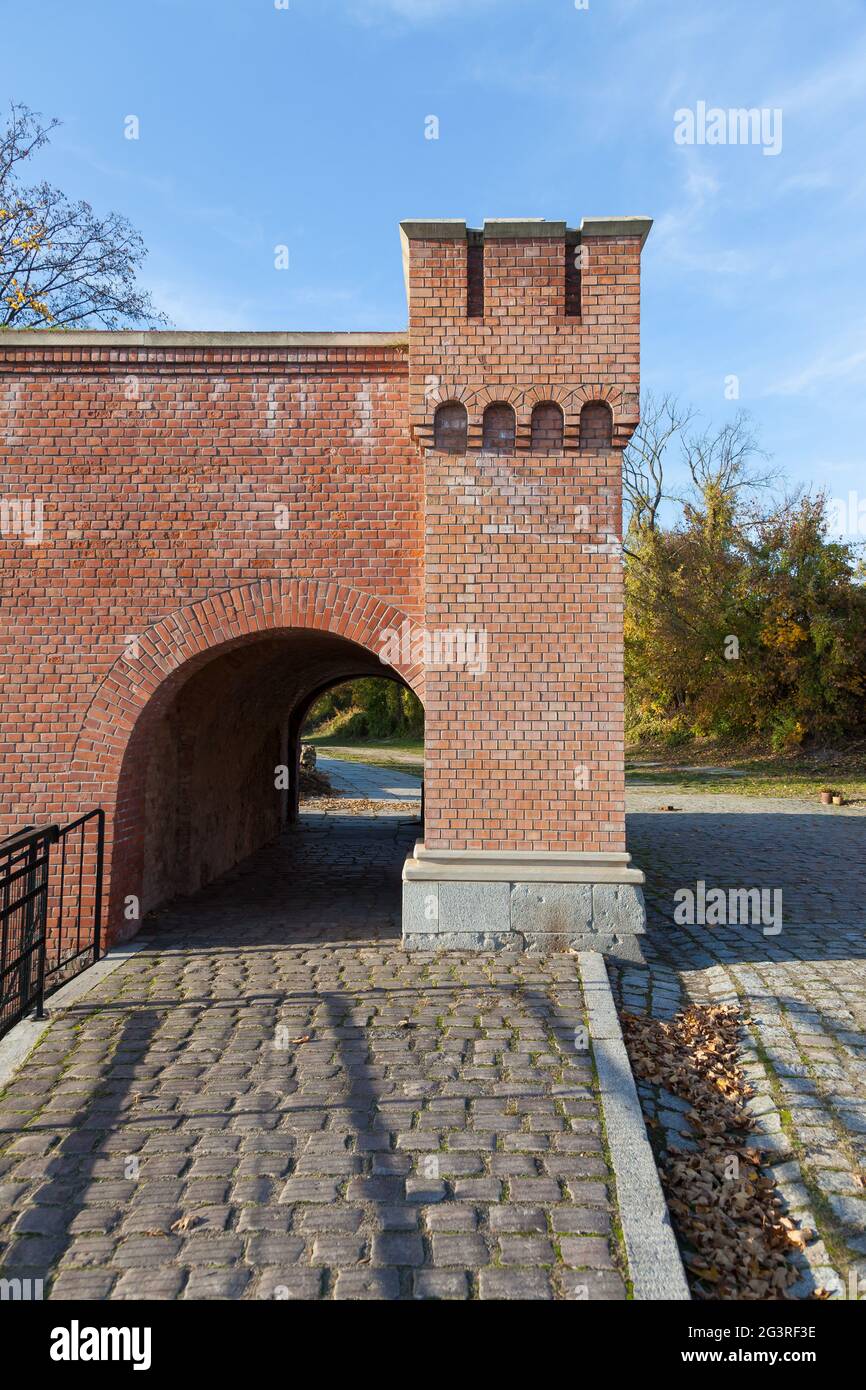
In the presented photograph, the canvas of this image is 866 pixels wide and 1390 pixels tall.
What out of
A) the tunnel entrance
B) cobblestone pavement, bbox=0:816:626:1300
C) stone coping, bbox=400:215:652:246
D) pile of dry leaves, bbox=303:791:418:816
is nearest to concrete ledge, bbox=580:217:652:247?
stone coping, bbox=400:215:652:246

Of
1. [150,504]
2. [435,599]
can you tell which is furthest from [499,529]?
[150,504]

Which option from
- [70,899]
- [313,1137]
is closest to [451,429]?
[70,899]

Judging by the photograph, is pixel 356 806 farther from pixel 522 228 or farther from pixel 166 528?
pixel 522 228

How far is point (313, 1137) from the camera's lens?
369 cm

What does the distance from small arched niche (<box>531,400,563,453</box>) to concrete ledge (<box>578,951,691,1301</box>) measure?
4154mm

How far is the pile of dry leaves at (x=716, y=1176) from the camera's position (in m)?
3.13

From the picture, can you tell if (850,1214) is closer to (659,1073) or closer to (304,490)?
(659,1073)

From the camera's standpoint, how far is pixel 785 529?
24094 mm

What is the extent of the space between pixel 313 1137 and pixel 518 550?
4282 millimetres

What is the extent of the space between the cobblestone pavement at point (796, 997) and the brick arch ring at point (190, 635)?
3.17 metres

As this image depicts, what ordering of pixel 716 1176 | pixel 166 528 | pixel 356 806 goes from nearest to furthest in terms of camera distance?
pixel 716 1176 < pixel 166 528 < pixel 356 806

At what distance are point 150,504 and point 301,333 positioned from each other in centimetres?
190

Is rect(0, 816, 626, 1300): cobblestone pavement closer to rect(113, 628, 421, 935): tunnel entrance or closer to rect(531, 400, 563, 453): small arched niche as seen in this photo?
rect(113, 628, 421, 935): tunnel entrance

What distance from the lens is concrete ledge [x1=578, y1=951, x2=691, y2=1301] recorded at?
2.92 metres
